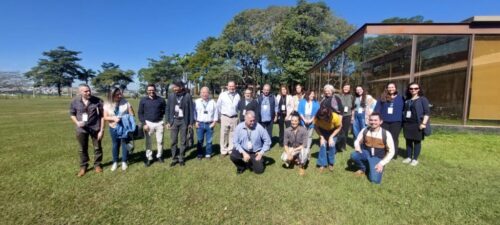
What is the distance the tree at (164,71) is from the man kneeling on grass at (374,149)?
5347 cm

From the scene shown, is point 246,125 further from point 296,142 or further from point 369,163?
point 369,163

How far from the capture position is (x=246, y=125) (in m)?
4.71

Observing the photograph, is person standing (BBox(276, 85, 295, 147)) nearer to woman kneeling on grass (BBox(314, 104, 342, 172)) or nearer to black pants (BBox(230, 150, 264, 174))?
woman kneeling on grass (BBox(314, 104, 342, 172))

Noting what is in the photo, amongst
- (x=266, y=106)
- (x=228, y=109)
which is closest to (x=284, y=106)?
(x=266, y=106)

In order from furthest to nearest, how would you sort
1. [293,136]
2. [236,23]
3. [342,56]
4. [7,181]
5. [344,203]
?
[236,23]
[342,56]
[293,136]
[7,181]
[344,203]

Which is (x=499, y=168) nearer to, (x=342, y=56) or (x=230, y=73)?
(x=342, y=56)

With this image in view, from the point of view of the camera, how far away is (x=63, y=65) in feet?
208

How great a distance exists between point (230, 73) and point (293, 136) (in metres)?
30.6

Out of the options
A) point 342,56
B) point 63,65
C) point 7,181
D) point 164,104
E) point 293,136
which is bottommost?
point 7,181

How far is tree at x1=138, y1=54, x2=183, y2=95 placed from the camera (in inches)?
2163

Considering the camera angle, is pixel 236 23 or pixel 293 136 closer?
pixel 293 136

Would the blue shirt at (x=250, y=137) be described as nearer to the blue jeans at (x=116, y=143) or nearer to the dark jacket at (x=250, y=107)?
the dark jacket at (x=250, y=107)

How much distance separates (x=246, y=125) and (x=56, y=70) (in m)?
74.6

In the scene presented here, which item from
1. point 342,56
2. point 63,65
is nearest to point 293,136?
point 342,56
